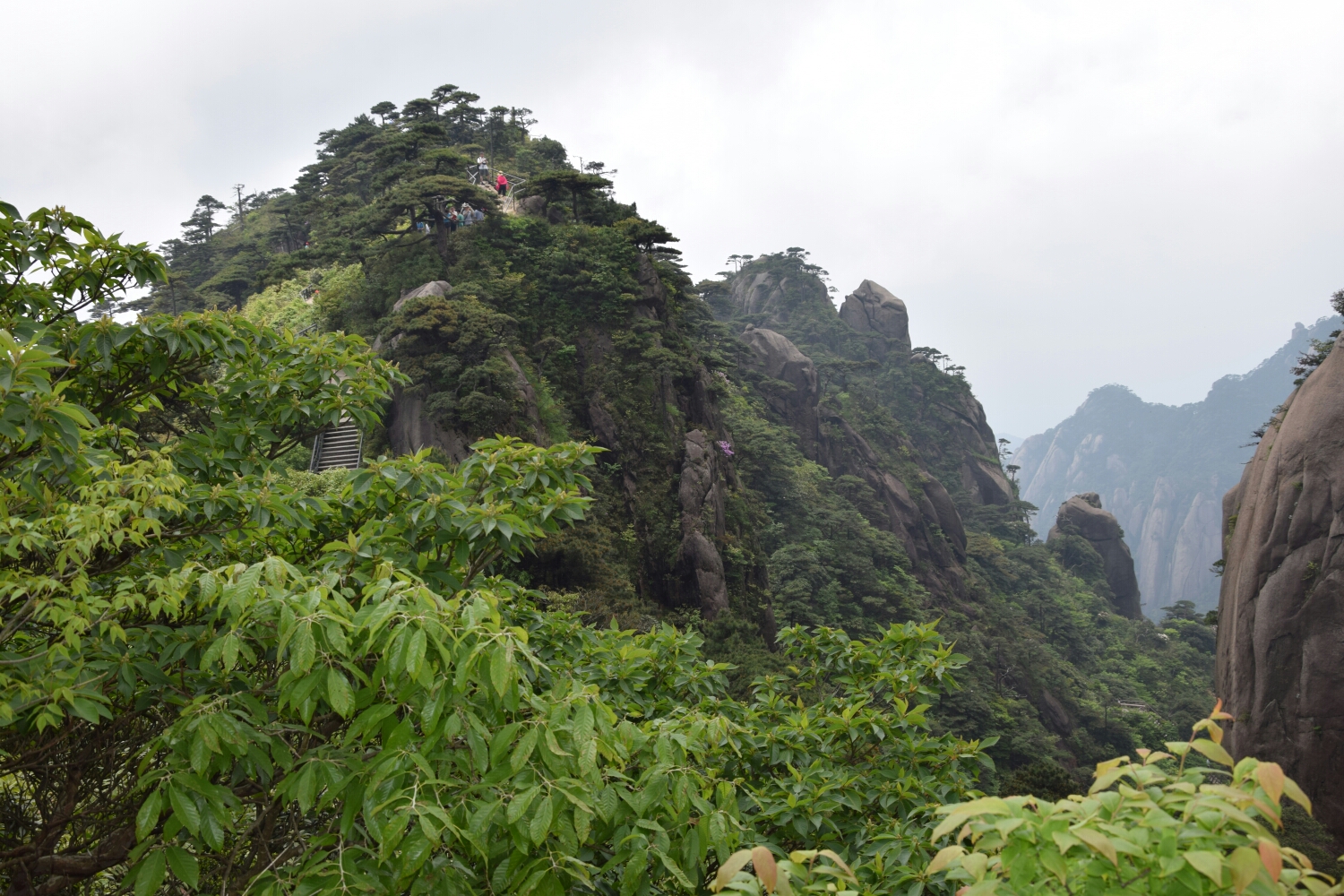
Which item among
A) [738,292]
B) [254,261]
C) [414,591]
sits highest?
[738,292]

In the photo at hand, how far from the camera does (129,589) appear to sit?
8.87 ft

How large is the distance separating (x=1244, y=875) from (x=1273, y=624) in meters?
17.0

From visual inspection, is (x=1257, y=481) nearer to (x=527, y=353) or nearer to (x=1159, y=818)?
(x=527, y=353)

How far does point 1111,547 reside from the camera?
44.7 metres

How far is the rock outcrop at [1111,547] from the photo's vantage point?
44156 millimetres

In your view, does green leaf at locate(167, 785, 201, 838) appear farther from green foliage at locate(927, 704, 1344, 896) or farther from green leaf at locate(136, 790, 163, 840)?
green foliage at locate(927, 704, 1344, 896)

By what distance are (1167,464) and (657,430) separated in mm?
138730

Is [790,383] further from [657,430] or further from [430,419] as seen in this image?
[430,419]

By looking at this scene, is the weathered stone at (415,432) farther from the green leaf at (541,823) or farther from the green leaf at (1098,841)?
the green leaf at (1098,841)

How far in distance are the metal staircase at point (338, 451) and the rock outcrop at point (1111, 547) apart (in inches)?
1674

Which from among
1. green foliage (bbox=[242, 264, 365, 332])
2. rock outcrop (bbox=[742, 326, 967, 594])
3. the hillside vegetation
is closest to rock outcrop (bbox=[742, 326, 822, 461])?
rock outcrop (bbox=[742, 326, 967, 594])

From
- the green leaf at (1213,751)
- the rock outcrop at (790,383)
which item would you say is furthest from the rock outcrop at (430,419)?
the rock outcrop at (790,383)

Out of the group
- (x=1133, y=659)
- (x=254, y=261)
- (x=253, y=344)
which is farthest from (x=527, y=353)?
(x=1133, y=659)

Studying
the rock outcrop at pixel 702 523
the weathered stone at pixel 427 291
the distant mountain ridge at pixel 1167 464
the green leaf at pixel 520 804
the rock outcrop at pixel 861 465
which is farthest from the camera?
the distant mountain ridge at pixel 1167 464
